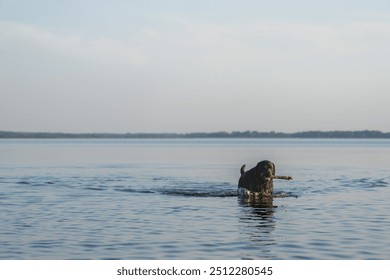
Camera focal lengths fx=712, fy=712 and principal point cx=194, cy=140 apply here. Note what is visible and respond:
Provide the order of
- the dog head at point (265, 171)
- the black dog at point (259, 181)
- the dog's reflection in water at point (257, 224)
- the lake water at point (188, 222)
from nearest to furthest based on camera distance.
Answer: the lake water at point (188, 222)
the dog's reflection in water at point (257, 224)
the dog head at point (265, 171)
the black dog at point (259, 181)

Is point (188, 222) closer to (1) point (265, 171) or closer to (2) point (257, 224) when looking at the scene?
(2) point (257, 224)

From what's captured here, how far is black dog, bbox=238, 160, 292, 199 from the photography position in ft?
113

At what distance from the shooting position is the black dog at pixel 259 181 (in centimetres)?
3434

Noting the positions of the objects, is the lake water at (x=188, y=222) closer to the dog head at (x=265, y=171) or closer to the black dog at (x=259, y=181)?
the black dog at (x=259, y=181)

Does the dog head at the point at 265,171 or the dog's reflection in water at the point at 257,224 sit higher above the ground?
the dog head at the point at 265,171

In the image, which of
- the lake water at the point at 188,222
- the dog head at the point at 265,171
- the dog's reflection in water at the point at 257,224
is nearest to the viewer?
the lake water at the point at 188,222

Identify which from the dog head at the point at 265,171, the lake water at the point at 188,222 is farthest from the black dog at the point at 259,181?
the lake water at the point at 188,222

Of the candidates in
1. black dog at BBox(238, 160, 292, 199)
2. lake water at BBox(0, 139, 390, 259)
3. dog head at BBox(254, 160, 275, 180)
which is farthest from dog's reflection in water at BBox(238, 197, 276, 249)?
dog head at BBox(254, 160, 275, 180)

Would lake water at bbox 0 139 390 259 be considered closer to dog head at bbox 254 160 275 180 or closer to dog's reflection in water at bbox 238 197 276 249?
dog's reflection in water at bbox 238 197 276 249

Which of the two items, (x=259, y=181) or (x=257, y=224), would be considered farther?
(x=259, y=181)

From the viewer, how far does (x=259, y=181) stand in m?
Result: 34.7

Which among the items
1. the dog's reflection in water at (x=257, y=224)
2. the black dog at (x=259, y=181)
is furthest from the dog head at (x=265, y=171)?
the dog's reflection in water at (x=257, y=224)

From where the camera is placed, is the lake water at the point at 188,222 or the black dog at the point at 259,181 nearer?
the lake water at the point at 188,222

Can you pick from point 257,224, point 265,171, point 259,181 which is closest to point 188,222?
point 257,224
